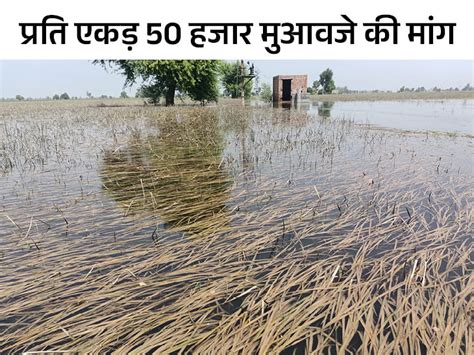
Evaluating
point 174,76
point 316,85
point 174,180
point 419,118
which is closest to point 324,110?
point 419,118

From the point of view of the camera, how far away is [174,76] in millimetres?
28766

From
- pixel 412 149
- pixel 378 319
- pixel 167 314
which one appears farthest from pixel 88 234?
pixel 412 149

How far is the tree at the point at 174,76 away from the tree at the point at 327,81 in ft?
249

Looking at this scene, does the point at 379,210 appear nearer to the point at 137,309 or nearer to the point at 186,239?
the point at 186,239

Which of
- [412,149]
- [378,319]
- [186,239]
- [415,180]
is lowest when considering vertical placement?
[378,319]

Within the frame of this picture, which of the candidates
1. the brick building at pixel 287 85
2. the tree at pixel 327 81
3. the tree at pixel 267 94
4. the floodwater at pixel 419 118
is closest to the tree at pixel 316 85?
the tree at pixel 327 81

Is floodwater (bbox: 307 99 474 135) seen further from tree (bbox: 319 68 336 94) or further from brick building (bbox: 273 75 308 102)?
tree (bbox: 319 68 336 94)

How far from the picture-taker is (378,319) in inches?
77.9

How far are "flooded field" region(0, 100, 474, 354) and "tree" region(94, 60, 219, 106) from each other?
A: 2491cm

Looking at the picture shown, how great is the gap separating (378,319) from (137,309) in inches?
68.1

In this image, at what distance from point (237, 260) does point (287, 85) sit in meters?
44.8

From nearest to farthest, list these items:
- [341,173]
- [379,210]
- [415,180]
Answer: [379,210] → [415,180] → [341,173]

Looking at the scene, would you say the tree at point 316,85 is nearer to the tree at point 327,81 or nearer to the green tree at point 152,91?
the tree at point 327,81

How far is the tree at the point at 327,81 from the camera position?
97100 millimetres
